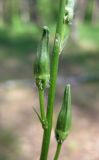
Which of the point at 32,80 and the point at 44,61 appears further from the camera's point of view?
the point at 32,80

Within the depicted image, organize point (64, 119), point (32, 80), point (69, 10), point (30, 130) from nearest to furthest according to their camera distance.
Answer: point (69, 10) → point (64, 119) → point (30, 130) → point (32, 80)

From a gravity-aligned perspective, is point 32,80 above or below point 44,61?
below

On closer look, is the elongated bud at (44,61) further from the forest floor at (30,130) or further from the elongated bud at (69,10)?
the forest floor at (30,130)

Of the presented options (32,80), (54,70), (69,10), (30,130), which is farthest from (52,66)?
(32,80)

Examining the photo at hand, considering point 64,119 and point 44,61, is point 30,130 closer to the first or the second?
point 64,119

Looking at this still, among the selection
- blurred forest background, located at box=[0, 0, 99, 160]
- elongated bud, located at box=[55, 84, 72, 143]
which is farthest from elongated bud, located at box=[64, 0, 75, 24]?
blurred forest background, located at box=[0, 0, 99, 160]

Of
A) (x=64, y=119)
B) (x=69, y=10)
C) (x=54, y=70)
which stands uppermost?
(x=69, y=10)

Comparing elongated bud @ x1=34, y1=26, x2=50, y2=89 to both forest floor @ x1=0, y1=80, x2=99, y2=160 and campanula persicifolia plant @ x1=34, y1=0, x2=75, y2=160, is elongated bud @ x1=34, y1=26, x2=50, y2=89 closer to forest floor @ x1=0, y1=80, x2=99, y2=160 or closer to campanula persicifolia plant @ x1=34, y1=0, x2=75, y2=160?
campanula persicifolia plant @ x1=34, y1=0, x2=75, y2=160

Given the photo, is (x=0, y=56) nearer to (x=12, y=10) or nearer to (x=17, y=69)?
(x=17, y=69)

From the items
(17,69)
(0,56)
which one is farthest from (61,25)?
(0,56)
